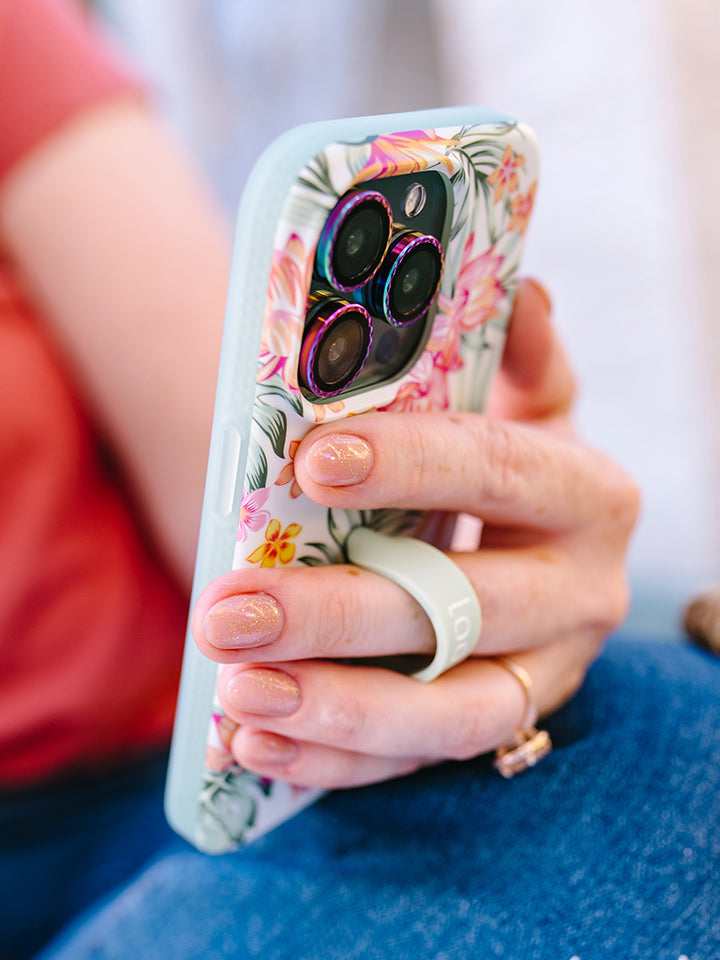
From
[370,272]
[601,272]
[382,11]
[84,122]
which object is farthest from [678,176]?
[370,272]

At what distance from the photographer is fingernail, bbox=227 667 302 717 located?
10.7 inches

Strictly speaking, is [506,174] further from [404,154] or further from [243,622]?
→ [243,622]

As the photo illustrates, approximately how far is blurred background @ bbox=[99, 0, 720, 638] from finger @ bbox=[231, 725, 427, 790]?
20.4 inches

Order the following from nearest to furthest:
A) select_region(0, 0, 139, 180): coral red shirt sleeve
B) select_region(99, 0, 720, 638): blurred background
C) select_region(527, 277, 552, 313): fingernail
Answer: select_region(527, 277, 552, 313): fingernail
select_region(0, 0, 139, 180): coral red shirt sleeve
select_region(99, 0, 720, 638): blurred background

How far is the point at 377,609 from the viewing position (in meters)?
0.28

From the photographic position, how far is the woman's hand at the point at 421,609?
0.85ft

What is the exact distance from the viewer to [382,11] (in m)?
1.05

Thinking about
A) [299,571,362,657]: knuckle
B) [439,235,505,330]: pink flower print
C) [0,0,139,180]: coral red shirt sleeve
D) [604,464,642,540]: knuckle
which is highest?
[0,0,139,180]: coral red shirt sleeve

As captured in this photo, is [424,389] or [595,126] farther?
[595,126]

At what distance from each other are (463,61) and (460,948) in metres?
1.01

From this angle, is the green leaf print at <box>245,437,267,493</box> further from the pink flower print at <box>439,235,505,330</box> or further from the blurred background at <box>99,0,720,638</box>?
the blurred background at <box>99,0,720,638</box>

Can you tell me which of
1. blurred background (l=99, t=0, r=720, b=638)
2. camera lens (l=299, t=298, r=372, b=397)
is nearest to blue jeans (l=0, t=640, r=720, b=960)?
camera lens (l=299, t=298, r=372, b=397)

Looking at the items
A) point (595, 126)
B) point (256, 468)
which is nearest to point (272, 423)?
point (256, 468)

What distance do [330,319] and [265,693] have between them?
13 centimetres
